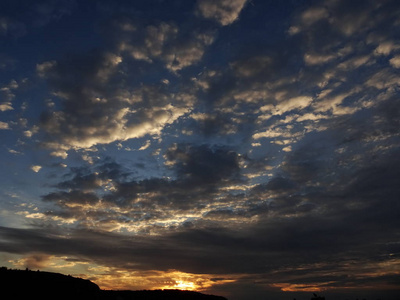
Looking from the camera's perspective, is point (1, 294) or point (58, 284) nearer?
point (1, 294)

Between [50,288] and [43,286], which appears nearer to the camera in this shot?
[43,286]

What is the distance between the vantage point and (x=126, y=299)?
39250 millimetres

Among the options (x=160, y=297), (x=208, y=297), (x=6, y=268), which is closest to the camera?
(x=6, y=268)

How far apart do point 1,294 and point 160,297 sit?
65.2 feet

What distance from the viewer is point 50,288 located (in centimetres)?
3334

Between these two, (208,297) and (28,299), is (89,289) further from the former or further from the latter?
(208,297)

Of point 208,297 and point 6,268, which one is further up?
point 6,268

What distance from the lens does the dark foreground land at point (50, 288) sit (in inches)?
1216

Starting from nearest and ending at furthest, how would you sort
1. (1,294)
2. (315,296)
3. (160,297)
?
(1,294), (160,297), (315,296)

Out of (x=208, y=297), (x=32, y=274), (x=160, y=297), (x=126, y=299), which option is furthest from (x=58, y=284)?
(x=208, y=297)

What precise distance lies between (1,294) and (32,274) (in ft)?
17.8

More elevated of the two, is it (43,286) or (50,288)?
(43,286)

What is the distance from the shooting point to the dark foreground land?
30875 millimetres

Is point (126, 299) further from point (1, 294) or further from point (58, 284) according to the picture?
point (1, 294)
